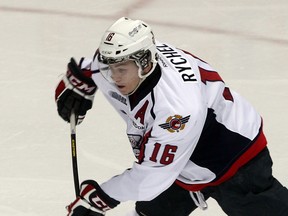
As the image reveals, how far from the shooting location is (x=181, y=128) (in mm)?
2412

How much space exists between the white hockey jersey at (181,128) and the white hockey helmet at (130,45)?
0.06 meters

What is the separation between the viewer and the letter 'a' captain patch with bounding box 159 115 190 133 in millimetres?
2398

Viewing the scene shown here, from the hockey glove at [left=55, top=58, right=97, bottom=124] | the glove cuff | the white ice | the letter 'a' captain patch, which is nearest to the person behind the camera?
the letter 'a' captain patch

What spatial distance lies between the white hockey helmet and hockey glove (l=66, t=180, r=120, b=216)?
403 millimetres

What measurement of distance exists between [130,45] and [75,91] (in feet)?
1.56

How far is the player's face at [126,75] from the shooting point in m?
2.43

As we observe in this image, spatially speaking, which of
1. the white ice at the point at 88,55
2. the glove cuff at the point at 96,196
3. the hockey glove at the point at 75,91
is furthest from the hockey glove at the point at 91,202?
the white ice at the point at 88,55

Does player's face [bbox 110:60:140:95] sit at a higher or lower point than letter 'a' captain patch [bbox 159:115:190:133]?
higher

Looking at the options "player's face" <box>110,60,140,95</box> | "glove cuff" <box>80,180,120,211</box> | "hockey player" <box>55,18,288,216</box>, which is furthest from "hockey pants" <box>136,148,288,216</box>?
"player's face" <box>110,60,140,95</box>

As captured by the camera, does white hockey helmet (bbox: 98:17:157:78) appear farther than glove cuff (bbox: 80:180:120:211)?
No

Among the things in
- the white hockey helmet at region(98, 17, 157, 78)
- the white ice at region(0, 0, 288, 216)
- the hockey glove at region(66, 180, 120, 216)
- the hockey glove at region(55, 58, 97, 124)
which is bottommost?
the white ice at region(0, 0, 288, 216)

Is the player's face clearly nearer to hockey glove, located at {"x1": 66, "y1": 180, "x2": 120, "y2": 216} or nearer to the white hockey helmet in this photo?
the white hockey helmet

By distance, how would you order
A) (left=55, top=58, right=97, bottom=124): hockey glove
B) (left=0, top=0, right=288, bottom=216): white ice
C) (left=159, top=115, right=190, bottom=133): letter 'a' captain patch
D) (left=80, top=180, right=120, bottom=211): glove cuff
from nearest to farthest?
(left=159, top=115, right=190, bottom=133): letter 'a' captain patch
(left=80, top=180, right=120, bottom=211): glove cuff
(left=55, top=58, right=97, bottom=124): hockey glove
(left=0, top=0, right=288, bottom=216): white ice

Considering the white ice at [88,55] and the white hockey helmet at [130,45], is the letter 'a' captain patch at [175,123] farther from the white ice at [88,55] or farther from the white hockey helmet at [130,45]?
the white ice at [88,55]
